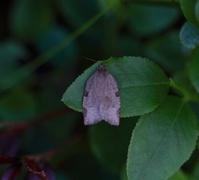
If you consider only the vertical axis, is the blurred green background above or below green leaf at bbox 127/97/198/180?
below

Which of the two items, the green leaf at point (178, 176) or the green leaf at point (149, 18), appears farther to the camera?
the green leaf at point (149, 18)

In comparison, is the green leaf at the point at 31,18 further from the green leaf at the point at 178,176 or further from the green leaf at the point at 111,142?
the green leaf at the point at 178,176

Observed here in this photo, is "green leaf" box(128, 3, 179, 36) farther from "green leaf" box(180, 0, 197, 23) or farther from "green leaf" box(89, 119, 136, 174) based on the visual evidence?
"green leaf" box(180, 0, 197, 23)

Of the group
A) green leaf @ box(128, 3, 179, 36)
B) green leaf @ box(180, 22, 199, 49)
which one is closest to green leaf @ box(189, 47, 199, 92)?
green leaf @ box(180, 22, 199, 49)

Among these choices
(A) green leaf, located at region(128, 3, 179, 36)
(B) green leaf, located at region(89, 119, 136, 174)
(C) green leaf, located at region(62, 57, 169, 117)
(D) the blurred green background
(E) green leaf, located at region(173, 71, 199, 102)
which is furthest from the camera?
(A) green leaf, located at region(128, 3, 179, 36)

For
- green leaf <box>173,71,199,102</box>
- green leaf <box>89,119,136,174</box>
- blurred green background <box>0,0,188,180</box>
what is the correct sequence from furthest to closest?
blurred green background <box>0,0,188,180</box>
green leaf <box>89,119,136,174</box>
green leaf <box>173,71,199,102</box>

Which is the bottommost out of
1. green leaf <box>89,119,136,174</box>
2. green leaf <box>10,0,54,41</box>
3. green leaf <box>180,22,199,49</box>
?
green leaf <box>89,119,136,174</box>

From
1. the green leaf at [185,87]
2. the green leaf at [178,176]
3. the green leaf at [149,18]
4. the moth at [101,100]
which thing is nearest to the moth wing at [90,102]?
the moth at [101,100]
